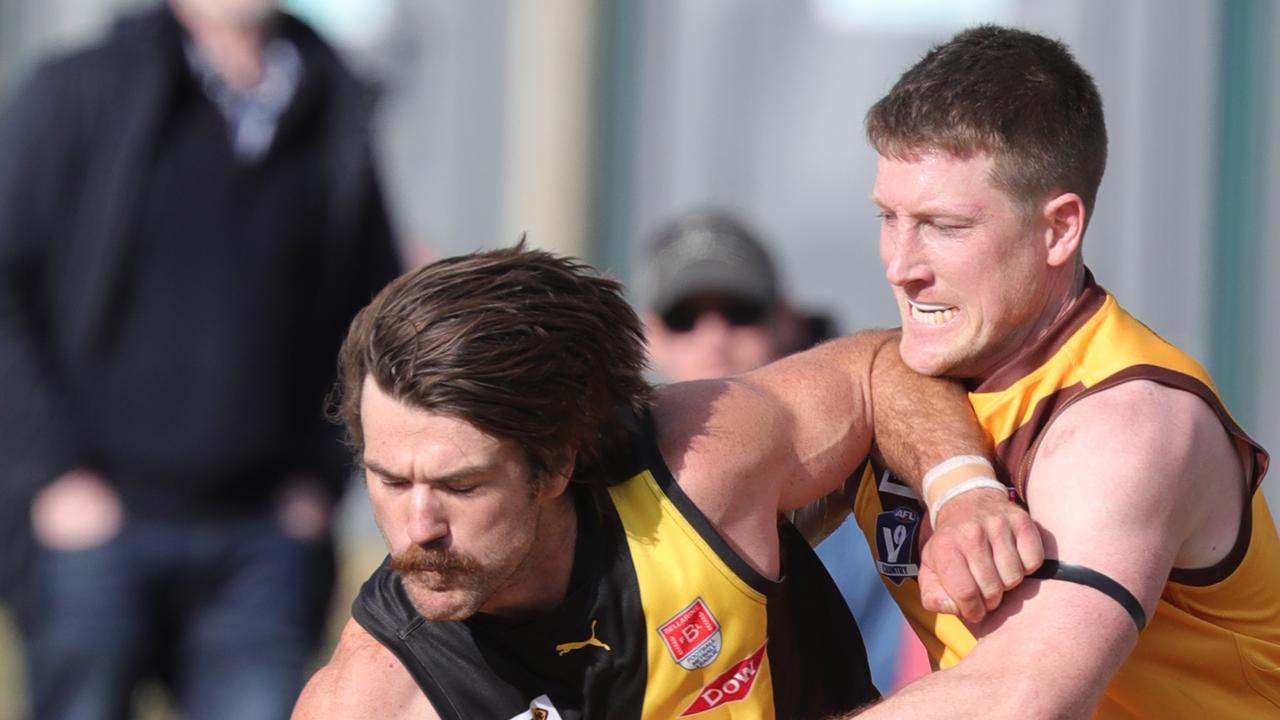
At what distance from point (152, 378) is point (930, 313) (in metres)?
2.34

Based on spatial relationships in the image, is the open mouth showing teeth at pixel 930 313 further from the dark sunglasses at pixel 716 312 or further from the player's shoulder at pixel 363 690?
the dark sunglasses at pixel 716 312

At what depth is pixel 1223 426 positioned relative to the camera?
3008mm

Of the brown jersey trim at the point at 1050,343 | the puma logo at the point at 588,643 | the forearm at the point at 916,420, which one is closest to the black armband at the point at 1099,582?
the forearm at the point at 916,420

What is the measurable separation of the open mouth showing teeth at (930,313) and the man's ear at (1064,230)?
0.18m

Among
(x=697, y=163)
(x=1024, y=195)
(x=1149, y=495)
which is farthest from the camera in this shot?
(x=697, y=163)

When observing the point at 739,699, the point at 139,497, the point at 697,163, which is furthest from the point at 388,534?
the point at 697,163

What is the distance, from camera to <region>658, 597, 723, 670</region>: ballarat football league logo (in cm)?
308

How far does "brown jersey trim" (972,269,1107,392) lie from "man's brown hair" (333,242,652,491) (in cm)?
58

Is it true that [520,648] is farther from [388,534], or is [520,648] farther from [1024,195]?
[1024,195]

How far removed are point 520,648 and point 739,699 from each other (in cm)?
37

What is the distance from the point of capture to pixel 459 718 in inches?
118

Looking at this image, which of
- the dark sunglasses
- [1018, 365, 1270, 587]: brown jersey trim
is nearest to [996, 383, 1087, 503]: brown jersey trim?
[1018, 365, 1270, 587]: brown jersey trim

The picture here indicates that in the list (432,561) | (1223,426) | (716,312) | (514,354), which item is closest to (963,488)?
(1223,426)

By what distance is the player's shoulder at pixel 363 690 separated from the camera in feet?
9.71
